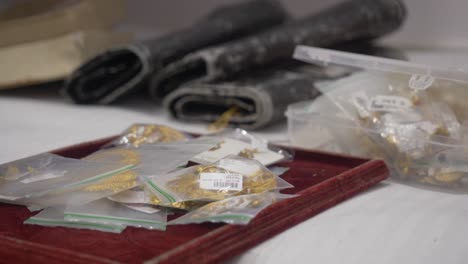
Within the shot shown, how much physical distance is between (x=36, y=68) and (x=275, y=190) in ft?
2.41

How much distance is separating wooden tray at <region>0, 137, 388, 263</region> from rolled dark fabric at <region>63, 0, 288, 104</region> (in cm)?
53

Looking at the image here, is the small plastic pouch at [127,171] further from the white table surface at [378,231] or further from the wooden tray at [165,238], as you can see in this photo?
the white table surface at [378,231]

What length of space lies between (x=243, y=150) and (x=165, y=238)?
0.77 feet

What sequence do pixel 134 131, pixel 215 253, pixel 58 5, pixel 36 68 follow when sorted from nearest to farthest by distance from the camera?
pixel 215 253 < pixel 134 131 < pixel 36 68 < pixel 58 5

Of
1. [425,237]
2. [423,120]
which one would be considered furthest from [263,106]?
[425,237]

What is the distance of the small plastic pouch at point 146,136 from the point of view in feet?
2.81

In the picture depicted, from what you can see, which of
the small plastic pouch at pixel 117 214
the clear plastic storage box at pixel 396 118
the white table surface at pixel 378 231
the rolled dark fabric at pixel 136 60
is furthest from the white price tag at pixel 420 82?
the rolled dark fabric at pixel 136 60

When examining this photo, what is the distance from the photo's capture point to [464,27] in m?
1.54

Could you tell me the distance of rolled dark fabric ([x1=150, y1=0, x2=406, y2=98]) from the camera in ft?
3.65

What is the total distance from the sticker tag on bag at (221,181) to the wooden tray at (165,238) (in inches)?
2.3

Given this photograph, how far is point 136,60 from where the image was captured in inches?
48.3

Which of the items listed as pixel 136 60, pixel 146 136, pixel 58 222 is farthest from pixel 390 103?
pixel 136 60

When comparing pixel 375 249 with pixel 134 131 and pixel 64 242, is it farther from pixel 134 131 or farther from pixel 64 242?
pixel 134 131

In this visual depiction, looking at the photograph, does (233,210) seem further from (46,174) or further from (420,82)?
(420,82)
